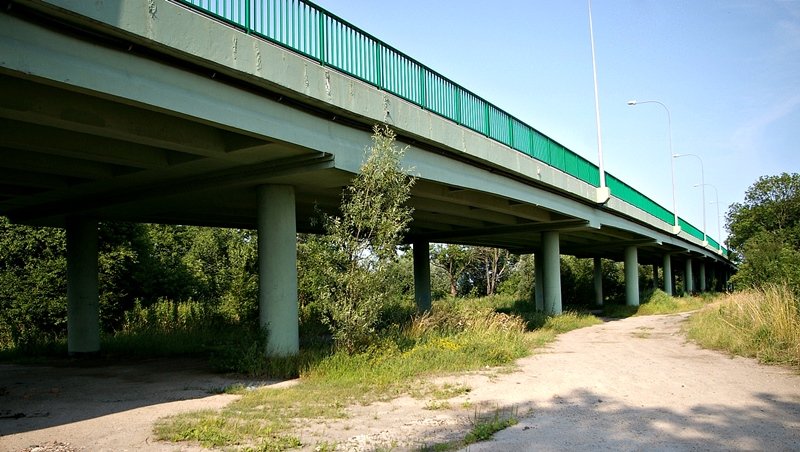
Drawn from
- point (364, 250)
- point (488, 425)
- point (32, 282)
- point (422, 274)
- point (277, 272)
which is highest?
point (364, 250)

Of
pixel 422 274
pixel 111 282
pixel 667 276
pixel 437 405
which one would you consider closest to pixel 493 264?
pixel 667 276

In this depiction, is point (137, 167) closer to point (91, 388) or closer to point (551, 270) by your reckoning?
point (91, 388)

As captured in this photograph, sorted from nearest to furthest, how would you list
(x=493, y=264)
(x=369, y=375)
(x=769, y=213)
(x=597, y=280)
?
(x=369, y=375) < (x=597, y=280) < (x=493, y=264) < (x=769, y=213)

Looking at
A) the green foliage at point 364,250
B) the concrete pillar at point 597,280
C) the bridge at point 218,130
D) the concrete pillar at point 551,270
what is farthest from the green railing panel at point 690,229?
the green foliage at point 364,250

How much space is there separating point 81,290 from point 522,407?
11496mm

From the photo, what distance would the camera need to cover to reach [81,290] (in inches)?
566

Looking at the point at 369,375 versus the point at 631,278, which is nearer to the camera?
the point at 369,375

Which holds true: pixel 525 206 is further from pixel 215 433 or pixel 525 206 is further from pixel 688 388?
pixel 215 433

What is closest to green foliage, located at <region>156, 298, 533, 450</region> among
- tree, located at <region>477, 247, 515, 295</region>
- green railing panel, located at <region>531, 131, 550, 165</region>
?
green railing panel, located at <region>531, 131, 550, 165</region>

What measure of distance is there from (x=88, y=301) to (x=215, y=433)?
10.1 m

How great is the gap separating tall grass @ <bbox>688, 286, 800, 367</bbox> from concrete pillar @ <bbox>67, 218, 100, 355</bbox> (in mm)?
14504

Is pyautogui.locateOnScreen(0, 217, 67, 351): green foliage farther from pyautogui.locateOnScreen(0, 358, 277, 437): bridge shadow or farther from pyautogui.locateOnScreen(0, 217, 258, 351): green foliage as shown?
pyautogui.locateOnScreen(0, 358, 277, 437): bridge shadow

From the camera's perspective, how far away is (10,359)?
14.3 metres

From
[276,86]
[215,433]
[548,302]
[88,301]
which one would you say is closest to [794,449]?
[215,433]
